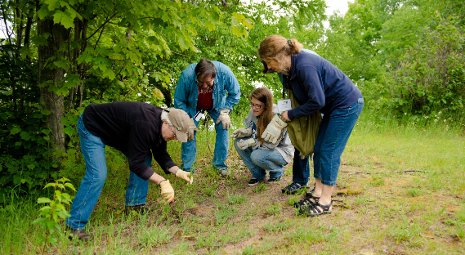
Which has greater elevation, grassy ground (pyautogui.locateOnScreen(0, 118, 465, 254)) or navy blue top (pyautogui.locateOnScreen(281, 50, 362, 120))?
navy blue top (pyautogui.locateOnScreen(281, 50, 362, 120))

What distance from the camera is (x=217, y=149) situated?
5531mm

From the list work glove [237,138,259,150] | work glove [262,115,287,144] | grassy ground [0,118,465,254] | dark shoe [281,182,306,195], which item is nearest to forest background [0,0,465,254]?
grassy ground [0,118,465,254]

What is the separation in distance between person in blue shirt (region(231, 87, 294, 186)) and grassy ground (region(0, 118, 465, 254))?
22 centimetres

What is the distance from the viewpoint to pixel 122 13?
4168mm

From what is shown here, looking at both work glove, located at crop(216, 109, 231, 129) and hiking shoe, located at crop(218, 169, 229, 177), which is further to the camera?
hiking shoe, located at crop(218, 169, 229, 177)

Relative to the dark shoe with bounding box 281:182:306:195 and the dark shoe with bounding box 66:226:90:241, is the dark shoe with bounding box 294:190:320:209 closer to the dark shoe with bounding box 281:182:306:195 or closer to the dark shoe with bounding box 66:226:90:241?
the dark shoe with bounding box 281:182:306:195

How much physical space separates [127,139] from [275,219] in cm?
157

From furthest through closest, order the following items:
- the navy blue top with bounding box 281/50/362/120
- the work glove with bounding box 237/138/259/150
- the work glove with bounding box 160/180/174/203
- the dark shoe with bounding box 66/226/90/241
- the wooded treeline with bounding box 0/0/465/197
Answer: the work glove with bounding box 237/138/259/150, the wooded treeline with bounding box 0/0/465/197, the dark shoe with bounding box 66/226/90/241, the navy blue top with bounding box 281/50/362/120, the work glove with bounding box 160/180/174/203

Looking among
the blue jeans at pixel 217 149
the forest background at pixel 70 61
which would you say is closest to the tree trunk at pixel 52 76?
the forest background at pixel 70 61

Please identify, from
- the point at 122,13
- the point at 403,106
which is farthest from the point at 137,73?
the point at 403,106

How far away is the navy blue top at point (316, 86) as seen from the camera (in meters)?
3.52

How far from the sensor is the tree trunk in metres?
4.76

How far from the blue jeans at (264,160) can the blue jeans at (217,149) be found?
1.40ft

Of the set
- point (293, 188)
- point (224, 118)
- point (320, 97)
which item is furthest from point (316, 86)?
point (224, 118)
